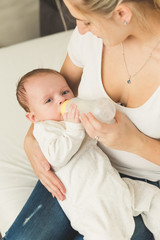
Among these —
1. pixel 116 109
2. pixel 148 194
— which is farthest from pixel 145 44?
pixel 148 194

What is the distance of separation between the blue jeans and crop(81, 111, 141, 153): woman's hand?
0.90 feet

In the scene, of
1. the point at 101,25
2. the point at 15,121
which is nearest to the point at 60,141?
the point at 101,25

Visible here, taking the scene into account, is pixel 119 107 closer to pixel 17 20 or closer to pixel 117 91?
pixel 117 91

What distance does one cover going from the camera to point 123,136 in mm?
918

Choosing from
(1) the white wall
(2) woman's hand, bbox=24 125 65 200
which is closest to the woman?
(2) woman's hand, bbox=24 125 65 200

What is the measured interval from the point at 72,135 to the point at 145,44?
362mm

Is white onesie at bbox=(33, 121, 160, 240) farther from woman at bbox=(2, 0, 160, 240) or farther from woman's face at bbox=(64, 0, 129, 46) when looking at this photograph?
woman's face at bbox=(64, 0, 129, 46)

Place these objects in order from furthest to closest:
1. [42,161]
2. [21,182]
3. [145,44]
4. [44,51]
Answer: [44,51] < [21,182] < [42,161] < [145,44]

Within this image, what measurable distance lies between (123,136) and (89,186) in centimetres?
21

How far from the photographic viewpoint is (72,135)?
3.23ft

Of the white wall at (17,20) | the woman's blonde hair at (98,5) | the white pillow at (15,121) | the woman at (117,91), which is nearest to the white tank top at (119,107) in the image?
the woman at (117,91)

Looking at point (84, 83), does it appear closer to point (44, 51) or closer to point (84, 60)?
point (84, 60)

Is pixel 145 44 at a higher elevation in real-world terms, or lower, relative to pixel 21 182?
higher

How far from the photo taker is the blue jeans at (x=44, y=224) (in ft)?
3.46
